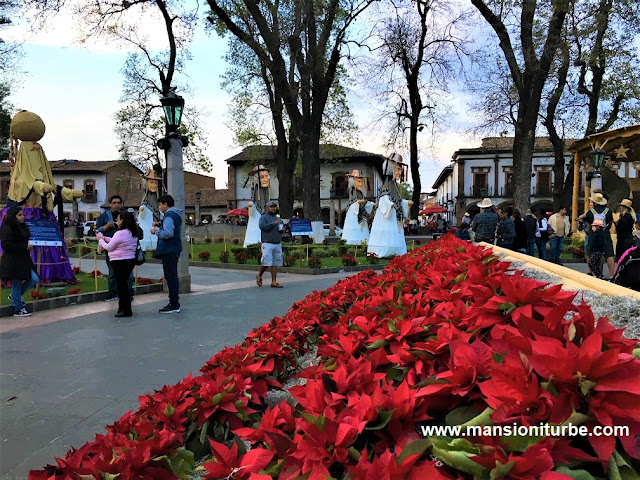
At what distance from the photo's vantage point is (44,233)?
8.88 metres

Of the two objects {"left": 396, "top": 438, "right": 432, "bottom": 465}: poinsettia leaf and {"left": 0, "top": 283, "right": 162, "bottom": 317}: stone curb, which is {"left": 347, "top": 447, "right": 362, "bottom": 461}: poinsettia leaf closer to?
{"left": 396, "top": 438, "right": 432, "bottom": 465}: poinsettia leaf

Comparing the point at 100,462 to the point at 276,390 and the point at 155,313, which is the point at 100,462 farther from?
the point at 155,313

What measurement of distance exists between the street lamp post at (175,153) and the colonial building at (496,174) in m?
48.0

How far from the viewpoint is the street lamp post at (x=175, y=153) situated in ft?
31.4

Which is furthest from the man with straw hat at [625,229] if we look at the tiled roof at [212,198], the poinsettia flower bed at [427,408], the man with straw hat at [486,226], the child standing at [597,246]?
the tiled roof at [212,198]

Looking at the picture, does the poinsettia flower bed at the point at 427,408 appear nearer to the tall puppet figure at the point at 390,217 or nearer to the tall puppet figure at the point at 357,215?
the tall puppet figure at the point at 390,217

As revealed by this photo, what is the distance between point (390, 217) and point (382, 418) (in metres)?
14.7

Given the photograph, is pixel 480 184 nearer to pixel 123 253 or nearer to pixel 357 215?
pixel 357 215

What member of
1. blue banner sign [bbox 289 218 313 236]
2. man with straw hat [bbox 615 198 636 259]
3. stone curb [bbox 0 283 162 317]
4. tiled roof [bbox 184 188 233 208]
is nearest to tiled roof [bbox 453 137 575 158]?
tiled roof [bbox 184 188 233 208]

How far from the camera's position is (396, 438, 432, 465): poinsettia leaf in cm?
113

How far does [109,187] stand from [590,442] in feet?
217

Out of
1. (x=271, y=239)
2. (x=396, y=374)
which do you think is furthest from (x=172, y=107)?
(x=396, y=374)

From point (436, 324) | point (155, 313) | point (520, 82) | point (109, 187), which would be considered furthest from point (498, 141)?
point (436, 324)

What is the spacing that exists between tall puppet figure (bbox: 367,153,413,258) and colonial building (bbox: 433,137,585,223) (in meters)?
39.7
